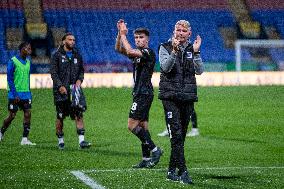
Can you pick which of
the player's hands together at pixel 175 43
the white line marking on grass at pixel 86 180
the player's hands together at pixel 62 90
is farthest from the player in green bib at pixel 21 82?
the player's hands together at pixel 175 43

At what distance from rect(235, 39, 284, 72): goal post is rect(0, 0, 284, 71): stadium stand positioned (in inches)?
27.8

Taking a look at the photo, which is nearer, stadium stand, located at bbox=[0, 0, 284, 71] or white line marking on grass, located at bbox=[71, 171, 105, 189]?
white line marking on grass, located at bbox=[71, 171, 105, 189]

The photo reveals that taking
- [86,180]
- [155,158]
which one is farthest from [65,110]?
[86,180]

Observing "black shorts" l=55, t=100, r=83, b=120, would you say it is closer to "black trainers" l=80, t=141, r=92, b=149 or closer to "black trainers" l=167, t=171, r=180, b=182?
"black trainers" l=80, t=141, r=92, b=149

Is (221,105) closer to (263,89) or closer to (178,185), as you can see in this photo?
(263,89)

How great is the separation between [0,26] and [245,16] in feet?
53.9

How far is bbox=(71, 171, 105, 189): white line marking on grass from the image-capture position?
10.8m

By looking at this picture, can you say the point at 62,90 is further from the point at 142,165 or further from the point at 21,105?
the point at 142,165

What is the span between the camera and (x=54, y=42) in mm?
50812

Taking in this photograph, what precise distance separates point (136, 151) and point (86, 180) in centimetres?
461

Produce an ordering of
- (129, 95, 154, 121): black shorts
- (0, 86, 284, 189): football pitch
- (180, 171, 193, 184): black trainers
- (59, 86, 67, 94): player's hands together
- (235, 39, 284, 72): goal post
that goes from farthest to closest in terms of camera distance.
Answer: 1. (235, 39, 284, 72): goal post
2. (59, 86, 67, 94): player's hands together
3. (129, 95, 154, 121): black shorts
4. (0, 86, 284, 189): football pitch
5. (180, 171, 193, 184): black trainers

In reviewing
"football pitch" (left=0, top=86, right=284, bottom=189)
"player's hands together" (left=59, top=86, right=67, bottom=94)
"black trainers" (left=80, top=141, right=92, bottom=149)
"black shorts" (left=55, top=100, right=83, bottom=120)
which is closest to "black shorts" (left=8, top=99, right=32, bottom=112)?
"football pitch" (left=0, top=86, right=284, bottom=189)

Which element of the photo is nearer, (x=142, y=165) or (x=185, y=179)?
(x=185, y=179)

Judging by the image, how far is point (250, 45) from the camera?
172ft
